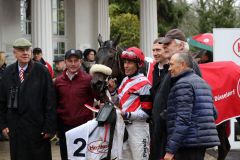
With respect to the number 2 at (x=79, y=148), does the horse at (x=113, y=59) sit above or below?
above

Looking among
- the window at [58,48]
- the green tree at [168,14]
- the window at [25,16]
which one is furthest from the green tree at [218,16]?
the window at [25,16]

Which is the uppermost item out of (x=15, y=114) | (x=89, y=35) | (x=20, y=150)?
(x=89, y=35)

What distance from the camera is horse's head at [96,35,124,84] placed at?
21.5 feet

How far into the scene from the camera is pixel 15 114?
566cm

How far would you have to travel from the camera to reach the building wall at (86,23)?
17.9 m

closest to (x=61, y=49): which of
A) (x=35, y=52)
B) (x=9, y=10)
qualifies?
(x=9, y=10)

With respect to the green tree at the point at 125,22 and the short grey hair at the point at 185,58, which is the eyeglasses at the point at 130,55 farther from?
the green tree at the point at 125,22

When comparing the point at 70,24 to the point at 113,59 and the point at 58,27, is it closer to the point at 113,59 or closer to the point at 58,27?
the point at 58,27

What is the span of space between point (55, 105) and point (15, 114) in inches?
18.6

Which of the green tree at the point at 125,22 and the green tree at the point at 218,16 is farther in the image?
the green tree at the point at 125,22

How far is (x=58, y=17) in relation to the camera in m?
18.1

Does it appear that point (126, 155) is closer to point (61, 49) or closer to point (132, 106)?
point (132, 106)

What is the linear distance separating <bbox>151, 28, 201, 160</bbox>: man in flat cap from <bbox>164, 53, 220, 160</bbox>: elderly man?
0.75 ft

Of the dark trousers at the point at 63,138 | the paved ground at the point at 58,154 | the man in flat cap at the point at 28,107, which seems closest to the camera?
the man in flat cap at the point at 28,107
